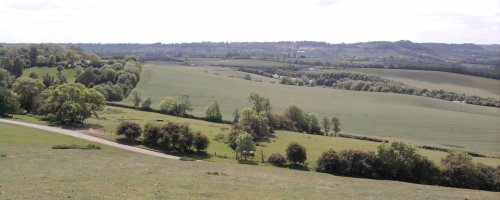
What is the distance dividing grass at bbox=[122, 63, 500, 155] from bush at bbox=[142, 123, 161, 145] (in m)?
42.1

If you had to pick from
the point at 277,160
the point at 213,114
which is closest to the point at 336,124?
the point at 213,114

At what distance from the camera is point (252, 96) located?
384 ft

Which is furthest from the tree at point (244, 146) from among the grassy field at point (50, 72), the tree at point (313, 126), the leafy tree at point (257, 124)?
the grassy field at point (50, 72)

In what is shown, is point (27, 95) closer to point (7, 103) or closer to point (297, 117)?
point (7, 103)

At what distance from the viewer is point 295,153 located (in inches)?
2717

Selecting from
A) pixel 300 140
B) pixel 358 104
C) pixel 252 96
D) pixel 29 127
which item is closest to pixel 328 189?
pixel 300 140

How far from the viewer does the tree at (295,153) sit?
6894 centimetres

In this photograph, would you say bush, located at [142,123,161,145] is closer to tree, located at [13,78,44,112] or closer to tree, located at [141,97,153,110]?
tree, located at [13,78,44,112]

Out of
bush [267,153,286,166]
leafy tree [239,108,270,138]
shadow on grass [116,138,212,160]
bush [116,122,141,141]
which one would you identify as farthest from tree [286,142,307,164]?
bush [116,122,141,141]

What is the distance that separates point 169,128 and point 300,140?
91.8ft

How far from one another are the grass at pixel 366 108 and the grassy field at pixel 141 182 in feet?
186

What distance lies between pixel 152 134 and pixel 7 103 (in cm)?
3761

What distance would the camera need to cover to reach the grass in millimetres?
105062

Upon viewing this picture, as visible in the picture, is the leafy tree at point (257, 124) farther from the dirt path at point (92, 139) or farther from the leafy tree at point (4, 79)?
the leafy tree at point (4, 79)
